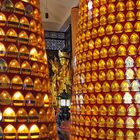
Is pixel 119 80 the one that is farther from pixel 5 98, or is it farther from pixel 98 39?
pixel 5 98

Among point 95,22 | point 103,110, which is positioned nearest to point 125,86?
point 103,110

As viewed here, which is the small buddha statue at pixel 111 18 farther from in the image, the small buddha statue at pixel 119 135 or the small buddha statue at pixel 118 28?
the small buddha statue at pixel 119 135

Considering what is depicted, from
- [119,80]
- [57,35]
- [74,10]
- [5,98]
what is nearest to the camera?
[5,98]

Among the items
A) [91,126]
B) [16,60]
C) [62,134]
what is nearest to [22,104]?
[16,60]

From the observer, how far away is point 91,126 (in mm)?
1371

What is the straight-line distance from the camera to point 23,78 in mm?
1004

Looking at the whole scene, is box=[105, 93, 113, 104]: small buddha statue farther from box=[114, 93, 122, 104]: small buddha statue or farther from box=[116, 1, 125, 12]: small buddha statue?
box=[116, 1, 125, 12]: small buddha statue

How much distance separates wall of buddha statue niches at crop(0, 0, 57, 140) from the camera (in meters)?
0.97

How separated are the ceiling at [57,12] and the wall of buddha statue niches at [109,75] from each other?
284 inches

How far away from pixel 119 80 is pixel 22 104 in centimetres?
50

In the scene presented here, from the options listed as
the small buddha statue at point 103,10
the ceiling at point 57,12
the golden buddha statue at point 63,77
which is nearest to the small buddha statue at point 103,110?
the small buddha statue at point 103,10

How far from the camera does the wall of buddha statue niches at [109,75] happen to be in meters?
1.29

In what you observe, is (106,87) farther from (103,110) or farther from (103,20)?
(103,20)

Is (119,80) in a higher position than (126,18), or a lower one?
lower
